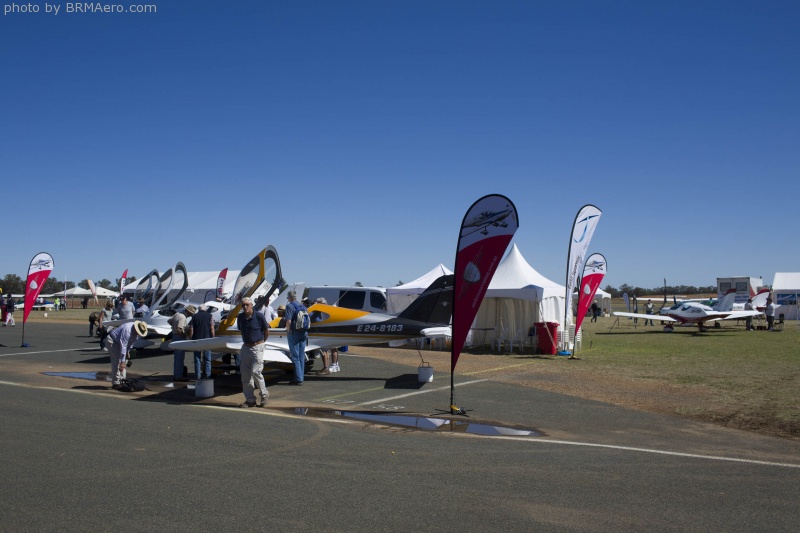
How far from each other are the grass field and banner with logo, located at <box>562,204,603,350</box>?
245 cm

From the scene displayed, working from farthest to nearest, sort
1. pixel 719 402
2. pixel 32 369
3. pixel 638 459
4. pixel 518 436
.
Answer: pixel 32 369, pixel 719 402, pixel 518 436, pixel 638 459

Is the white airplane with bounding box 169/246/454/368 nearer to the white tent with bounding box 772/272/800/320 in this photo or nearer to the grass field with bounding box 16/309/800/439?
the grass field with bounding box 16/309/800/439

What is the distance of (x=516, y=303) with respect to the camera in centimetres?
2245

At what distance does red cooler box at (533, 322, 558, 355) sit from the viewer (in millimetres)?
20438

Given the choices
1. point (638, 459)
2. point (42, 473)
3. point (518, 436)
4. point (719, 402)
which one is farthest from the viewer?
point (719, 402)

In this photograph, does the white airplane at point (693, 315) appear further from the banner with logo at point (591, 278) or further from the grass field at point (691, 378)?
the banner with logo at point (591, 278)

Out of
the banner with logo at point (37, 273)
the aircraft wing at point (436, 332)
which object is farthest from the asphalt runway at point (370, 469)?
the banner with logo at point (37, 273)

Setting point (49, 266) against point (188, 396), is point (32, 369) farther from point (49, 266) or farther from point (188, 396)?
point (49, 266)

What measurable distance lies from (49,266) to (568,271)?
56.4ft

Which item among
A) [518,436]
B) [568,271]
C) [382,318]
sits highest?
[568,271]

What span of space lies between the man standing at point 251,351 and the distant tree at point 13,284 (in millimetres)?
109365

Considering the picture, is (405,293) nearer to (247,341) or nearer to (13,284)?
(247,341)

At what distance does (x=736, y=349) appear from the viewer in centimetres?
2200

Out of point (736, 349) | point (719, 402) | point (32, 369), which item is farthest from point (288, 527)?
point (736, 349)
